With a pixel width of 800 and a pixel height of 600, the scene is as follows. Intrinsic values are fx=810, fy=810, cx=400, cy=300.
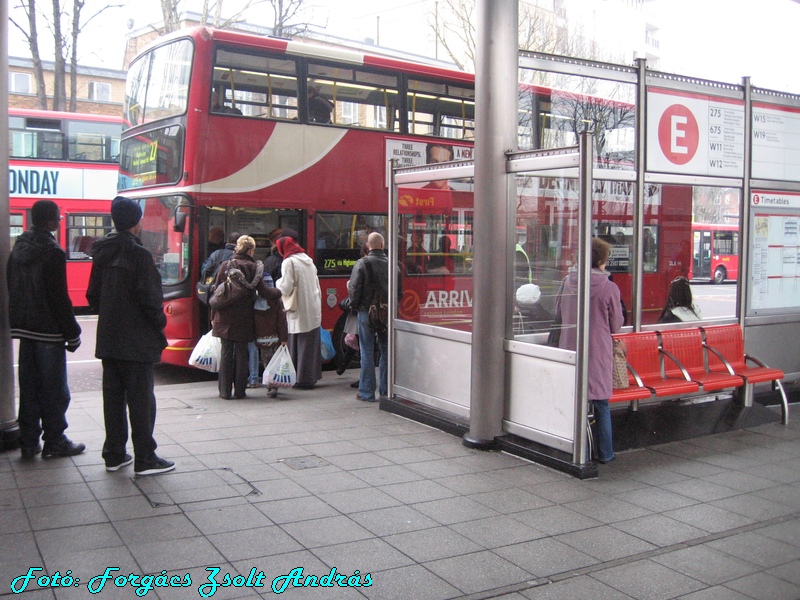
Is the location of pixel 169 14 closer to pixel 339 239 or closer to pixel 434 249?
pixel 339 239

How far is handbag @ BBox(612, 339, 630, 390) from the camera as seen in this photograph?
6.52 meters

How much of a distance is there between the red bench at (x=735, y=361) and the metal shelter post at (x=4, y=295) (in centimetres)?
603

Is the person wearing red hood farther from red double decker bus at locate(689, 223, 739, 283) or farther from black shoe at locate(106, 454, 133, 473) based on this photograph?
red double decker bus at locate(689, 223, 739, 283)

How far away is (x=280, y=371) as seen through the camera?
28.4 ft

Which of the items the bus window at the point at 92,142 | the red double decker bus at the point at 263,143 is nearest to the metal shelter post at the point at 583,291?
the red double decker bus at the point at 263,143

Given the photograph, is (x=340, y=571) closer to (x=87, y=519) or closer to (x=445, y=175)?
(x=87, y=519)

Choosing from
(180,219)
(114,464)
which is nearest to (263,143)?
(180,219)

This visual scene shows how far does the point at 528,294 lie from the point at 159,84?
21.9 ft

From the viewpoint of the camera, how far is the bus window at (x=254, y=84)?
1055 cm

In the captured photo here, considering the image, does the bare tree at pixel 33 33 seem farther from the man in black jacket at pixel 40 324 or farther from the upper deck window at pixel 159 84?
the man in black jacket at pixel 40 324

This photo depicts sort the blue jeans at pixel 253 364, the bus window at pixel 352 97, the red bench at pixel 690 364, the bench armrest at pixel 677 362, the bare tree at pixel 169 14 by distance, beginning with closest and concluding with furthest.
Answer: the red bench at pixel 690 364
the bench armrest at pixel 677 362
the blue jeans at pixel 253 364
the bus window at pixel 352 97
the bare tree at pixel 169 14

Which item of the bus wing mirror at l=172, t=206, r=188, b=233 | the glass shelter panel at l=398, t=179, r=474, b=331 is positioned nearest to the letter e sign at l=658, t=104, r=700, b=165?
the glass shelter panel at l=398, t=179, r=474, b=331

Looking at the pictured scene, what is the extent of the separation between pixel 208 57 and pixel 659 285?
628 cm

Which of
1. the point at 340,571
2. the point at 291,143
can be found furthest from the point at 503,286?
the point at 291,143
